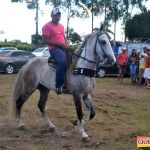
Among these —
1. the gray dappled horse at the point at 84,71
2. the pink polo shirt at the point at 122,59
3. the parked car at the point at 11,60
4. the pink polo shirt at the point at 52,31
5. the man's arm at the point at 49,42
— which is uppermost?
the pink polo shirt at the point at 52,31

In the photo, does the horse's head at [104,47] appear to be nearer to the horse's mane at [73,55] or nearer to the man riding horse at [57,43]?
the horse's mane at [73,55]

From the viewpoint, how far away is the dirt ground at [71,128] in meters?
7.72

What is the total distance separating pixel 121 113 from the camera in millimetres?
11531

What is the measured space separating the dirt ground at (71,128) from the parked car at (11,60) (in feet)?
47.0

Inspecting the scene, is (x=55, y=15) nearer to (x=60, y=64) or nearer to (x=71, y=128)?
(x=60, y=64)

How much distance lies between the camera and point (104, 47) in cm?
816

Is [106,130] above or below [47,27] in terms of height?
below

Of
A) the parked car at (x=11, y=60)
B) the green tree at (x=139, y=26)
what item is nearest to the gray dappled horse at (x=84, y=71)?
the parked car at (x=11, y=60)

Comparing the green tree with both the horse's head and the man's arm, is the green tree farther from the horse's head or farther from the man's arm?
the horse's head

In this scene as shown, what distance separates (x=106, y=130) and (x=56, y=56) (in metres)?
1.97

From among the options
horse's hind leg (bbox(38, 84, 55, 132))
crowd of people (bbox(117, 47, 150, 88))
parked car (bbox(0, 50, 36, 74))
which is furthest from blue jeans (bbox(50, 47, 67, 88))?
parked car (bbox(0, 50, 36, 74))

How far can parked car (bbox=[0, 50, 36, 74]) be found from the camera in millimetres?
27922

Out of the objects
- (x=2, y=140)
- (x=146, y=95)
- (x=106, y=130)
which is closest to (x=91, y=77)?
(x=106, y=130)

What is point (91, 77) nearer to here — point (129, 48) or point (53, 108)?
point (53, 108)
